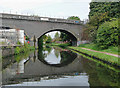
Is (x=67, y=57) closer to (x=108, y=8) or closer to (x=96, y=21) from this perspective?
(x=96, y=21)

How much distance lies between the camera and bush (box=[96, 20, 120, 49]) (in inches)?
677

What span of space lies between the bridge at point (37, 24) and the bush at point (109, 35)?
1413 cm

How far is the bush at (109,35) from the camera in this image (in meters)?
17.2

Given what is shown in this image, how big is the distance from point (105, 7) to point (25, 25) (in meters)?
17.2

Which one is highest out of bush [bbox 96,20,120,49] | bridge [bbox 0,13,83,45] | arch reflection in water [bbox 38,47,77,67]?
bridge [bbox 0,13,83,45]

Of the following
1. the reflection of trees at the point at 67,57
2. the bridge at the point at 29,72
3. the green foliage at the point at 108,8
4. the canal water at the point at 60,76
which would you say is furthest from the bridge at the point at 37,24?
the bridge at the point at 29,72

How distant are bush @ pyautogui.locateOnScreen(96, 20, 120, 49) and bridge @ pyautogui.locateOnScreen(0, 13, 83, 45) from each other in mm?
→ 14132

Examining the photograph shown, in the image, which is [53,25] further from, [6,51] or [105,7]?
[6,51]

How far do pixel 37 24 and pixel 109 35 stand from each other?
53.1ft

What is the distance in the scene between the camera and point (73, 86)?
Result: 6.16m

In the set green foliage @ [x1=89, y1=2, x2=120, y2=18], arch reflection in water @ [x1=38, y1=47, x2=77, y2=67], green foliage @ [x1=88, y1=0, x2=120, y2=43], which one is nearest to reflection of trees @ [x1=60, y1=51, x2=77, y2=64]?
arch reflection in water @ [x1=38, y1=47, x2=77, y2=67]

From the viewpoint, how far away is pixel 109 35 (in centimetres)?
1817

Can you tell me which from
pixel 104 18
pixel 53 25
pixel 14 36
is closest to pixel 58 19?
pixel 53 25

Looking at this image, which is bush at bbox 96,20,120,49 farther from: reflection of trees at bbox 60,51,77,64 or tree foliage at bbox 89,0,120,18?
tree foliage at bbox 89,0,120,18
